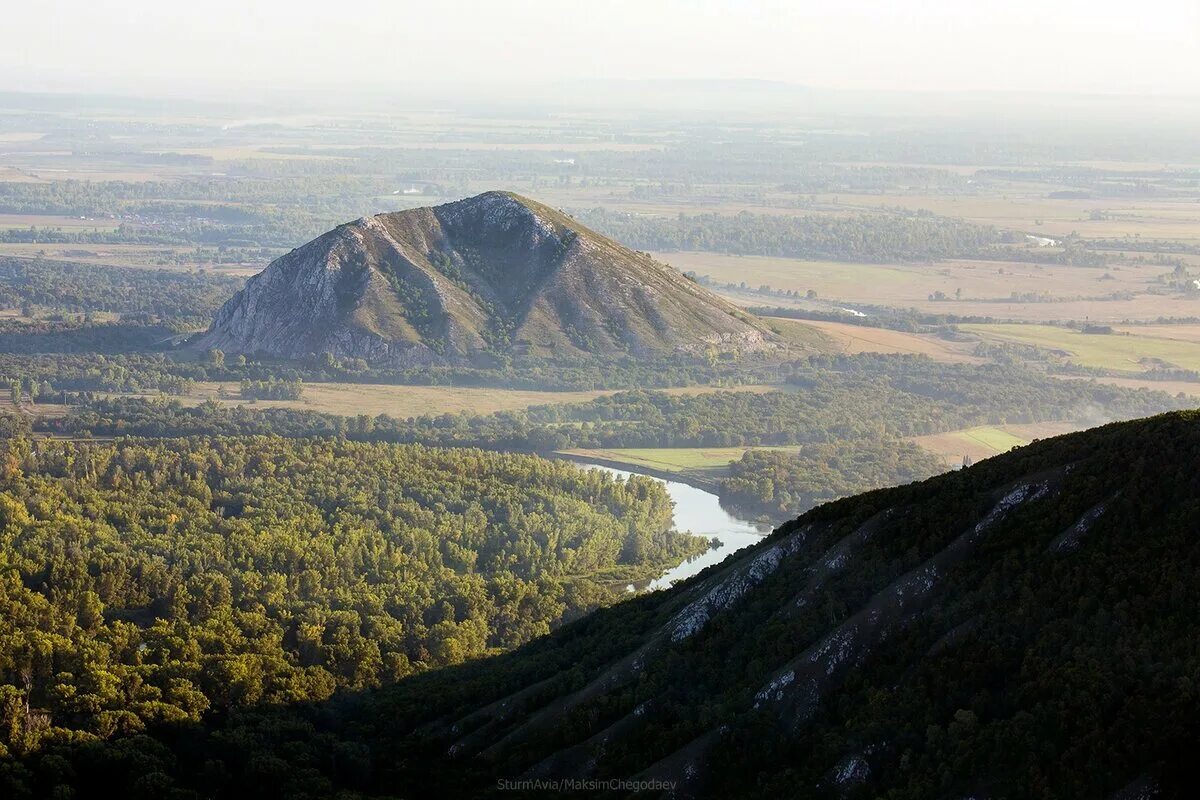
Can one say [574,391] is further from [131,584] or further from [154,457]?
[131,584]

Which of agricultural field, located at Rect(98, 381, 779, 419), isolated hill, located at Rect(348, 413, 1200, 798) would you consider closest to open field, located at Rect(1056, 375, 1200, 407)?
agricultural field, located at Rect(98, 381, 779, 419)

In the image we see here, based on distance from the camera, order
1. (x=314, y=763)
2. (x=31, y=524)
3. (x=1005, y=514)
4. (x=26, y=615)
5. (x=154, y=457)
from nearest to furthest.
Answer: (x=1005, y=514)
(x=314, y=763)
(x=26, y=615)
(x=31, y=524)
(x=154, y=457)

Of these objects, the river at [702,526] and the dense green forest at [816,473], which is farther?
the dense green forest at [816,473]

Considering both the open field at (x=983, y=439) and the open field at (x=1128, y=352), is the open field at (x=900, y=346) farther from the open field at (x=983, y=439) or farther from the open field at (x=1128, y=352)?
the open field at (x=983, y=439)

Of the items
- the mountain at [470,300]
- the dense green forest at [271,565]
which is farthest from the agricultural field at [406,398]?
the dense green forest at [271,565]

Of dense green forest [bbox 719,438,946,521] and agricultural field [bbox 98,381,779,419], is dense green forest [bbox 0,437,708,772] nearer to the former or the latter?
dense green forest [bbox 719,438,946,521]

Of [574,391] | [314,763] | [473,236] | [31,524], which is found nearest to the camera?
[314,763]

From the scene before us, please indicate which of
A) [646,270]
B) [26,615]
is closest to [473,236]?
[646,270]
